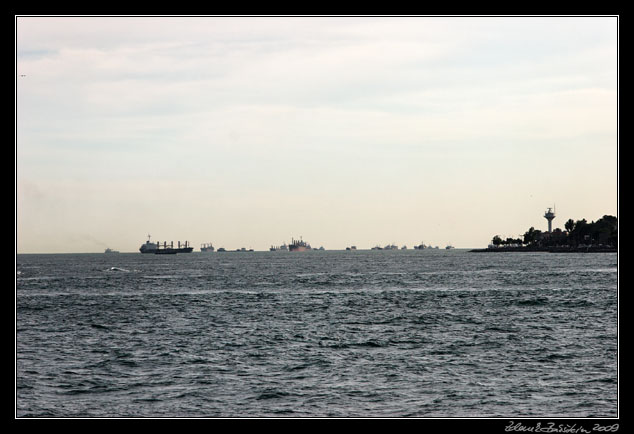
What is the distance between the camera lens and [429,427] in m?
24.7

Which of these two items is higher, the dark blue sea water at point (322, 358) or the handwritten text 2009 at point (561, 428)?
the handwritten text 2009 at point (561, 428)

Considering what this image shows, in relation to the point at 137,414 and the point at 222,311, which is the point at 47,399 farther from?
the point at 222,311

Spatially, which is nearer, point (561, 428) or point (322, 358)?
point (561, 428)

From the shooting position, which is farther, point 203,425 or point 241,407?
point 241,407

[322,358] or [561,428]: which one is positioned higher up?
[561,428]

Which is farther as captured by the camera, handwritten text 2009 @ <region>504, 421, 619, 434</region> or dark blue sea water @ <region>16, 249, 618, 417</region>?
dark blue sea water @ <region>16, 249, 618, 417</region>

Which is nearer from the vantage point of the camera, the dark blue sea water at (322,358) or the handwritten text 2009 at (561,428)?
the handwritten text 2009 at (561,428)

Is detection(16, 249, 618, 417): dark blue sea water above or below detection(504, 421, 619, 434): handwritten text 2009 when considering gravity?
below

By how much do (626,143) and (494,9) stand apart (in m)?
5.78

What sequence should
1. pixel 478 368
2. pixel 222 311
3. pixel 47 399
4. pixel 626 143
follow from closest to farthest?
pixel 626 143 → pixel 47 399 → pixel 478 368 → pixel 222 311

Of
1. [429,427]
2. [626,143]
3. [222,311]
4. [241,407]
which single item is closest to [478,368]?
[241,407]

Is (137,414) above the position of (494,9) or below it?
below

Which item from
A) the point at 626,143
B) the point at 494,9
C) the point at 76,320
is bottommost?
the point at 76,320

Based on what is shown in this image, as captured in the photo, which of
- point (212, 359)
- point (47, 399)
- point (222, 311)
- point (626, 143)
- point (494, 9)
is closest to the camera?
point (494, 9)
